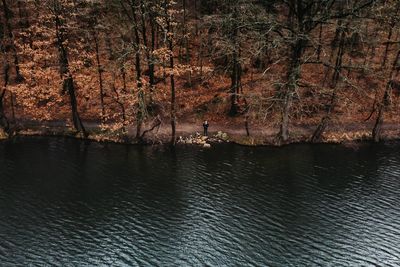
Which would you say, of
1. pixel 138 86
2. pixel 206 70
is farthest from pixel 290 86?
pixel 138 86

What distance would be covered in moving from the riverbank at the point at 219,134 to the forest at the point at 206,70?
548mm

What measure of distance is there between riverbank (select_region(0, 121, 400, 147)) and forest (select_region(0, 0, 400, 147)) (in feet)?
1.80

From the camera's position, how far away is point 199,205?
103 feet

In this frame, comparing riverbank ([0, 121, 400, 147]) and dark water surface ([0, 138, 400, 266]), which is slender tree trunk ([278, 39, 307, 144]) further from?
dark water surface ([0, 138, 400, 266])

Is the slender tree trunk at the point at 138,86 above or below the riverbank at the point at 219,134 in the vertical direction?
above

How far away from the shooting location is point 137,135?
148 ft

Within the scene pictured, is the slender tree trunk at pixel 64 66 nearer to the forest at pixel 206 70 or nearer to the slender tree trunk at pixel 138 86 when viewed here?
the forest at pixel 206 70

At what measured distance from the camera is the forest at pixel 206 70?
4078 cm

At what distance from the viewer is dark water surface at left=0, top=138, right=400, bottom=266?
83.4 ft

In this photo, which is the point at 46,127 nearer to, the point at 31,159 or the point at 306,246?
the point at 31,159

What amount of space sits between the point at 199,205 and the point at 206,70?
1757 centimetres

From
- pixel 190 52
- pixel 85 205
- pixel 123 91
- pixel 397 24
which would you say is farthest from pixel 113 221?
pixel 190 52

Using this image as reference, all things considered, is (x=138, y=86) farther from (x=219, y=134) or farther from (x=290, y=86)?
(x=290, y=86)

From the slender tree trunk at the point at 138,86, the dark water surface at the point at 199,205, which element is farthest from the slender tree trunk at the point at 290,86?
the slender tree trunk at the point at 138,86
